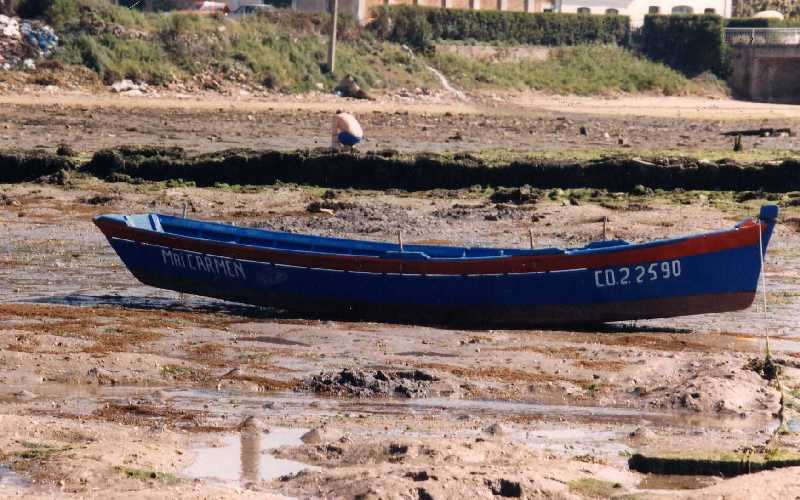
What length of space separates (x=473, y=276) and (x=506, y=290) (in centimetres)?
40

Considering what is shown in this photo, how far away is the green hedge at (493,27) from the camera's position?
5775 centimetres

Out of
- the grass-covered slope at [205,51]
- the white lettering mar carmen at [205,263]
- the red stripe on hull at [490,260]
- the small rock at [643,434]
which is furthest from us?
the grass-covered slope at [205,51]

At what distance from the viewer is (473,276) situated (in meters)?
16.7

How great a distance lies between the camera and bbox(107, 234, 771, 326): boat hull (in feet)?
53.5

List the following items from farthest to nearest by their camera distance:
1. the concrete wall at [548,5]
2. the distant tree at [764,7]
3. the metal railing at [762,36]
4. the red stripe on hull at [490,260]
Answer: the distant tree at [764,7] → the metal railing at [762,36] → the concrete wall at [548,5] → the red stripe on hull at [490,260]

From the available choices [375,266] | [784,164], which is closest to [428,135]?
[784,164]

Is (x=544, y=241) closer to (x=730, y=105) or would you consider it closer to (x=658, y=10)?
(x=730, y=105)

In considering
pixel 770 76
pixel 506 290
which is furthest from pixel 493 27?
pixel 506 290

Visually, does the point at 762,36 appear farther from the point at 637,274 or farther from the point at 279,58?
the point at 637,274

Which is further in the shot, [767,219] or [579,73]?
[579,73]

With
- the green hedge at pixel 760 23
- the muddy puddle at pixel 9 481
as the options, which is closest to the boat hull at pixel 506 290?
the muddy puddle at pixel 9 481

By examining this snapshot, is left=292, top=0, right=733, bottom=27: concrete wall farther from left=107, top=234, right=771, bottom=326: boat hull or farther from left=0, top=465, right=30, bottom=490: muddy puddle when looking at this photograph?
left=0, top=465, right=30, bottom=490: muddy puddle

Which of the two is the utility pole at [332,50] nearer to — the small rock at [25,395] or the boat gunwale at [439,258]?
the boat gunwale at [439,258]

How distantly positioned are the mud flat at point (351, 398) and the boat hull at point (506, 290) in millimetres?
262
